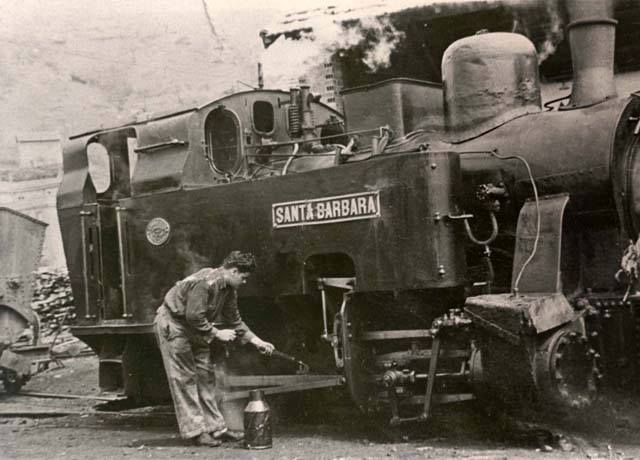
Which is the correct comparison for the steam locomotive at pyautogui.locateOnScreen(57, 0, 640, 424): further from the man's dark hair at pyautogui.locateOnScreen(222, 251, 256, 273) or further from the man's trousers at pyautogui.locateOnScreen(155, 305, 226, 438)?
the man's trousers at pyautogui.locateOnScreen(155, 305, 226, 438)

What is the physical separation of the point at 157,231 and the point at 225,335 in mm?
1414

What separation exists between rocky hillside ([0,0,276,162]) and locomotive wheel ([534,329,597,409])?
28.2 metres

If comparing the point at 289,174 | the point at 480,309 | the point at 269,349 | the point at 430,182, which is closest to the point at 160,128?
the point at 289,174

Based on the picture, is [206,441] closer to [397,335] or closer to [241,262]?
[241,262]

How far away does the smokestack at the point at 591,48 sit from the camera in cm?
528

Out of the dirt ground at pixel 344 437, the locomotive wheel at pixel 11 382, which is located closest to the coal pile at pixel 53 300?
the locomotive wheel at pixel 11 382

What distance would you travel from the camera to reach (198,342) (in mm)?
5609

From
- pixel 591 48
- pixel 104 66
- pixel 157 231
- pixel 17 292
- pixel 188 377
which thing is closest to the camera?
pixel 591 48

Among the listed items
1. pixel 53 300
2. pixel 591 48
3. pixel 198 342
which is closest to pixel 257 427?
pixel 198 342

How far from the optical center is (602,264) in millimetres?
5023

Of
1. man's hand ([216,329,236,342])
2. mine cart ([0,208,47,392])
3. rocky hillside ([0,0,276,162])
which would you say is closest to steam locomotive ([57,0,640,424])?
man's hand ([216,329,236,342])

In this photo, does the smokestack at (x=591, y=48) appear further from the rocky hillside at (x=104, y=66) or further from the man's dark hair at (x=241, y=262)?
the rocky hillside at (x=104, y=66)

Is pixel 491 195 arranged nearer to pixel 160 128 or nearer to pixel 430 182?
pixel 430 182

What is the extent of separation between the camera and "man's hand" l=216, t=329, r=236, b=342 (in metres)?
5.43
